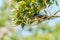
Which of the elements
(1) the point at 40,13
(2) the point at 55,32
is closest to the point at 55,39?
(2) the point at 55,32

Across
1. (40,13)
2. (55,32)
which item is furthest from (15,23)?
(55,32)

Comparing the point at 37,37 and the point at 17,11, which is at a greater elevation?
the point at 17,11

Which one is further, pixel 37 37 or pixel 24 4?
pixel 37 37

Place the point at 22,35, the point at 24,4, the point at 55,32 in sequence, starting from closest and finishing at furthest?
the point at 24,4 < the point at 22,35 < the point at 55,32

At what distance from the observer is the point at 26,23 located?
162 inches

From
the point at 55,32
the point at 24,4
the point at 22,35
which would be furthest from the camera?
the point at 55,32

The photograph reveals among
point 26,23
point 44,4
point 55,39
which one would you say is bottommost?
point 55,39

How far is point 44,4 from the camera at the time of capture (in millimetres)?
4059

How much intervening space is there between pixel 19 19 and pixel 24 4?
9.3 inches

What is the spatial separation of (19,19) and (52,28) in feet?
39.5

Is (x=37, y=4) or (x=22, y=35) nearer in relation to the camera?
(x=37, y=4)

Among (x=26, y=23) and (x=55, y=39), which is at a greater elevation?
(x=26, y=23)

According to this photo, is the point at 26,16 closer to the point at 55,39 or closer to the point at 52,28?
the point at 55,39

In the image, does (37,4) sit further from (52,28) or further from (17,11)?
(52,28)
